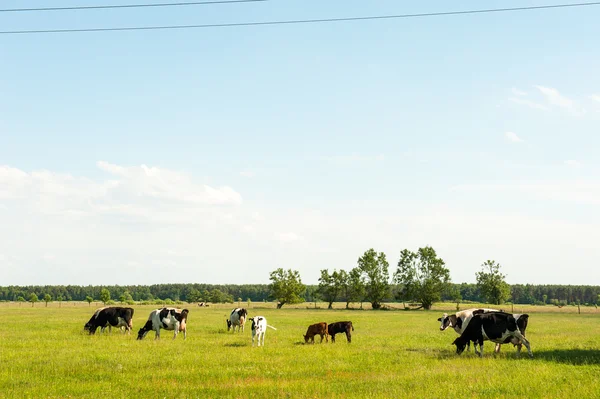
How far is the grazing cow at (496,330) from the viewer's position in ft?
73.6

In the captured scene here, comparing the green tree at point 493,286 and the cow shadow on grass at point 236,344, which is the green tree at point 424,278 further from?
the cow shadow on grass at point 236,344

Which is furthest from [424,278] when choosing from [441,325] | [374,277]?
[441,325]

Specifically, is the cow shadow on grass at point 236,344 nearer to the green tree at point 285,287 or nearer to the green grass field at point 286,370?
the green grass field at point 286,370

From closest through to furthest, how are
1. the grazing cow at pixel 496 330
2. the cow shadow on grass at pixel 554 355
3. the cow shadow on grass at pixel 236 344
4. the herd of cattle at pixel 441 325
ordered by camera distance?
the cow shadow on grass at pixel 554 355 < the grazing cow at pixel 496 330 < the herd of cattle at pixel 441 325 < the cow shadow on grass at pixel 236 344

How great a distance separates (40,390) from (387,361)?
12335 millimetres

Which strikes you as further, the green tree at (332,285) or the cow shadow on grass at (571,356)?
the green tree at (332,285)

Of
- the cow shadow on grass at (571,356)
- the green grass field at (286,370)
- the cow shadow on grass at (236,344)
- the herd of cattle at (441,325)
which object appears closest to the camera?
the green grass field at (286,370)

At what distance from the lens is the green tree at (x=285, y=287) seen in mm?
113562

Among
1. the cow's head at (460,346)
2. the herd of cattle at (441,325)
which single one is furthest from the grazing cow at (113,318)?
the cow's head at (460,346)

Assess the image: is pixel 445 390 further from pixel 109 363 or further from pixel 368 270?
pixel 368 270

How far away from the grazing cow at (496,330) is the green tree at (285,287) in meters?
90.7

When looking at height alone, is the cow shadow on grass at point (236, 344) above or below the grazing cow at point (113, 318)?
below

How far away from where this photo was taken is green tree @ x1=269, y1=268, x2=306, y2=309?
113562mm

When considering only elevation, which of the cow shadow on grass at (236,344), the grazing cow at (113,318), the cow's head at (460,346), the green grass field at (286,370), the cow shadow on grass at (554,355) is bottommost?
the cow shadow on grass at (236,344)
